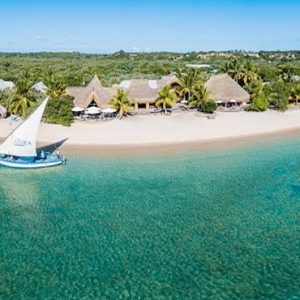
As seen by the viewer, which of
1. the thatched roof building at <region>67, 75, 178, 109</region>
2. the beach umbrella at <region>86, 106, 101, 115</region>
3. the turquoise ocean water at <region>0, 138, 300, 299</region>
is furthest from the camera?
the thatched roof building at <region>67, 75, 178, 109</region>

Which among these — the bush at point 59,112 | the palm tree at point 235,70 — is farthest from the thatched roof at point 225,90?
the bush at point 59,112

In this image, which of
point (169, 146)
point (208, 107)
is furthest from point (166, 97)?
point (169, 146)

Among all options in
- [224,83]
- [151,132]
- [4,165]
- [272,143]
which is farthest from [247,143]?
[4,165]

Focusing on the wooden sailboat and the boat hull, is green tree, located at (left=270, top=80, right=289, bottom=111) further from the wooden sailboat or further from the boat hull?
the boat hull

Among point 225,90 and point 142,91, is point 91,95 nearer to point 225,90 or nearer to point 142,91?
point 142,91

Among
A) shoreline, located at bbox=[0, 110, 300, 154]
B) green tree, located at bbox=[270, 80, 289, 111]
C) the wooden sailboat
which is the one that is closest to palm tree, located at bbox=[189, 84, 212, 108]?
shoreline, located at bbox=[0, 110, 300, 154]

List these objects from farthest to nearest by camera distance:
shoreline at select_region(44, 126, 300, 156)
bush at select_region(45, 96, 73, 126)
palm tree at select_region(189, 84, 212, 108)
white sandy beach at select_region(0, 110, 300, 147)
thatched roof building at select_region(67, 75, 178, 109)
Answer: palm tree at select_region(189, 84, 212, 108) < thatched roof building at select_region(67, 75, 178, 109) < bush at select_region(45, 96, 73, 126) < white sandy beach at select_region(0, 110, 300, 147) < shoreline at select_region(44, 126, 300, 156)
